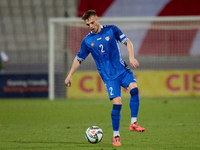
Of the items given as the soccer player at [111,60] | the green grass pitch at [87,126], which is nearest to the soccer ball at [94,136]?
the green grass pitch at [87,126]

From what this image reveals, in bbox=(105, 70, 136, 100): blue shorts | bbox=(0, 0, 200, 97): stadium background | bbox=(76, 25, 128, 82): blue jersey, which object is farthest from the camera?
bbox=(0, 0, 200, 97): stadium background

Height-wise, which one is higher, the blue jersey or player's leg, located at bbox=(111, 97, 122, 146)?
the blue jersey

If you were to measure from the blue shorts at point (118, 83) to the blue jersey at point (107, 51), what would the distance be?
0.18ft

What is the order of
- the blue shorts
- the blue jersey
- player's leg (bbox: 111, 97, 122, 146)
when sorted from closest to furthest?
player's leg (bbox: 111, 97, 122, 146)
the blue shorts
the blue jersey

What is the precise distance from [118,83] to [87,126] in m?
2.17

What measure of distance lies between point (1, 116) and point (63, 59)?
18.9ft

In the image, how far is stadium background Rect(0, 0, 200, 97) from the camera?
13.4 metres

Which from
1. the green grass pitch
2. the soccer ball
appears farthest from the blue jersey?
the green grass pitch

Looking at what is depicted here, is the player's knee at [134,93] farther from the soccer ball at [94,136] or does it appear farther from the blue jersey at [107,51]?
the soccer ball at [94,136]

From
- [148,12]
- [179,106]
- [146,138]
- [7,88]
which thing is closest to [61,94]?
[7,88]

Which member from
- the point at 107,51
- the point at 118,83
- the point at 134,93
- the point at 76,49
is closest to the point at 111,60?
the point at 107,51

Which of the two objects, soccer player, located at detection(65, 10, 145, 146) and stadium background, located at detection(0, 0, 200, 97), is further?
stadium background, located at detection(0, 0, 200, 97)

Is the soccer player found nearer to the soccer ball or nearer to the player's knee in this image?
the player's knee

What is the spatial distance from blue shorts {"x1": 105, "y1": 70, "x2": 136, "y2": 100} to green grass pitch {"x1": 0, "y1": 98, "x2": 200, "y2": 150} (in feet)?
2.26
